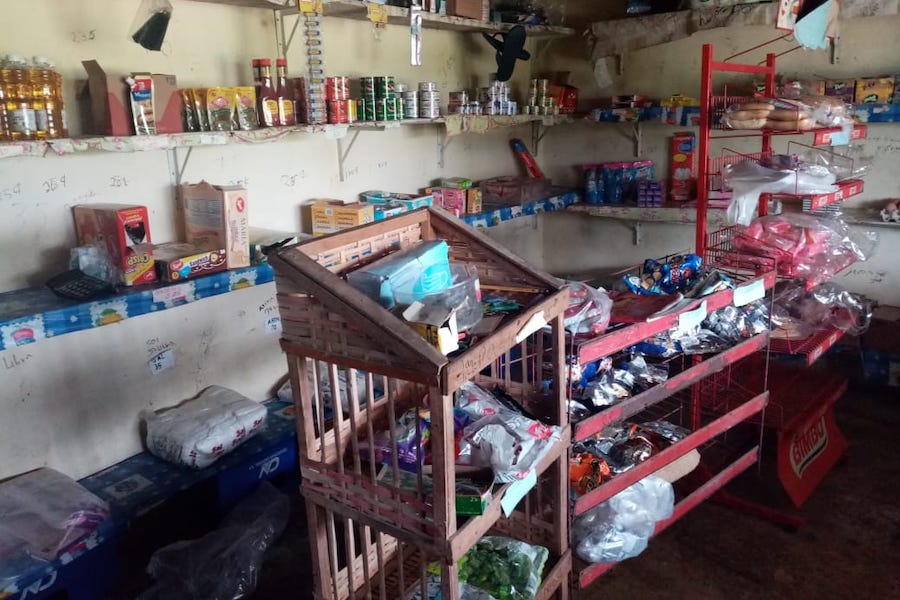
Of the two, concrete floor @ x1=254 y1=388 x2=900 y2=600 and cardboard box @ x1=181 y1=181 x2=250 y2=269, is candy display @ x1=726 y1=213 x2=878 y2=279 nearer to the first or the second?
concrete floor @ x1=254 y1=388 x2=900 y2=600

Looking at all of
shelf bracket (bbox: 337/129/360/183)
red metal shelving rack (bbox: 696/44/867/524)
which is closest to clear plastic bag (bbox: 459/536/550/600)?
red metal shelving rack (bbox: 696/44/867/524)

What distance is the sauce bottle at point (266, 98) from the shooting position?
277 cm

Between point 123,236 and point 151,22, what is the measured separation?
726 millimetres

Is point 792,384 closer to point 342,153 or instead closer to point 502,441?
point 502,441

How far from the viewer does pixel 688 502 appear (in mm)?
2465

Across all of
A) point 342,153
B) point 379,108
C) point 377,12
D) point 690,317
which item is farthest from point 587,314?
point 342,153

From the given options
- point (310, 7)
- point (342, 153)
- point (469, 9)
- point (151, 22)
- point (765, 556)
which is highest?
point (469, 9)

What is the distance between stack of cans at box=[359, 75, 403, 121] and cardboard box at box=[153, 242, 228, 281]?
100 centimetres

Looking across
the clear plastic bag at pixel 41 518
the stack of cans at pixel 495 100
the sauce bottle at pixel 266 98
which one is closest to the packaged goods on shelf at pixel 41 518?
the clear plastic bag at pixel 41 518

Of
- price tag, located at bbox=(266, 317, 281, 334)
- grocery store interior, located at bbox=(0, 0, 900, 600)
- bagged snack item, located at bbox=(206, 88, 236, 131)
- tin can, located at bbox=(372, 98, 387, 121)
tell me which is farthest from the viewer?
price tag, located at bbox=(266, 317, 281, 334)

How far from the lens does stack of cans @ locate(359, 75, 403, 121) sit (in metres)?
3.21

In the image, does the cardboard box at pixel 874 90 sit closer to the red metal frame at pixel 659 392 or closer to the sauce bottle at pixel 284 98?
the red metal frame at pixel 659 392

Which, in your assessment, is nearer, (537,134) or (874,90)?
(874,90)

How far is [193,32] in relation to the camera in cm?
282
